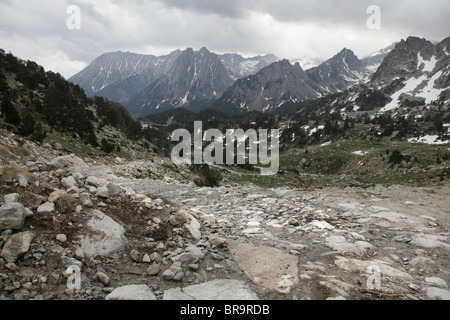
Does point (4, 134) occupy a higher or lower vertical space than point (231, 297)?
higher

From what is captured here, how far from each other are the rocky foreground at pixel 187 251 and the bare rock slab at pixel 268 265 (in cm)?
2

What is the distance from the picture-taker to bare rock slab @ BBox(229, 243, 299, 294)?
4.26m

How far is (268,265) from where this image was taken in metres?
4.91

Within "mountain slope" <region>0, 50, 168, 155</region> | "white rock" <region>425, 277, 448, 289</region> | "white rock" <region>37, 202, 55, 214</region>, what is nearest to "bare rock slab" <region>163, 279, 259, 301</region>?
"white rock" <region>37, 202, 55, 214</region>

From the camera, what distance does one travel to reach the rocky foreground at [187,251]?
3.85 m

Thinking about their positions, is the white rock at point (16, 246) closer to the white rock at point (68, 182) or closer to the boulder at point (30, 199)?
the boulder at point (30, 199)

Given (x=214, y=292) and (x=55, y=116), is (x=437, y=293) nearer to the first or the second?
(x=214, y=292)

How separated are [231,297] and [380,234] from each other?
5.37 meters

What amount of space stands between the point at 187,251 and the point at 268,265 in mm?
1785

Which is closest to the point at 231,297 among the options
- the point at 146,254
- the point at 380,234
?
the point at 146,254

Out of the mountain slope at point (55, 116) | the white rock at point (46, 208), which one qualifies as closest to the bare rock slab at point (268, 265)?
the white rock at point (46, 208)

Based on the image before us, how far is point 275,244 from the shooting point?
6.17m

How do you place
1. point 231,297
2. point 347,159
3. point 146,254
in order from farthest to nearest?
point 347,159 < point 146,254 < point 231,297
